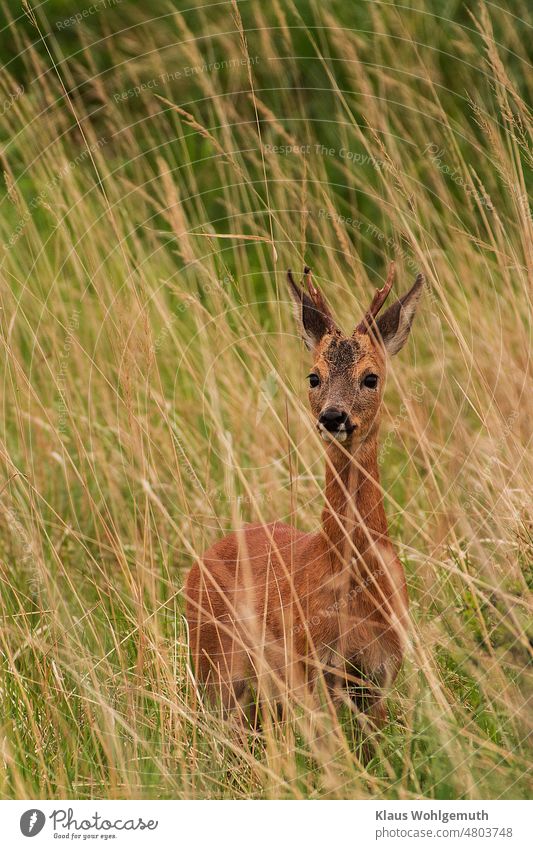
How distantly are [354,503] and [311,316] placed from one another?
39.1 inches

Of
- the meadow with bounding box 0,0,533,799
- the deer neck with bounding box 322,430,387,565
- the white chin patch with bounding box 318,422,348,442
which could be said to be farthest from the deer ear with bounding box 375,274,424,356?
the white chin patch with bounding box 318,422,348,442

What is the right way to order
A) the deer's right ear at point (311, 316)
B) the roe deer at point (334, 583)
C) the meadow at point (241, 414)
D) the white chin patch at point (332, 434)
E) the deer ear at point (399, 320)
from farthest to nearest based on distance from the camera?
the deer's right ear at point (311, 316), the deer ear at point (399, 320), the roe deer at point (334, 583), the white chin patch at point (332, 434), the meadow at point (241, 414)

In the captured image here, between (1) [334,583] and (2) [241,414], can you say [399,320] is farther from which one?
(2) [241,414]

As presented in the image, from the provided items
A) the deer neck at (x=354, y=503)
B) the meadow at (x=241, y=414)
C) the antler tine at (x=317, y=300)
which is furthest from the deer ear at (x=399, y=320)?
the deer neck at (x=354, y=503)

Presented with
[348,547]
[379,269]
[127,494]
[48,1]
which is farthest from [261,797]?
[48,1]

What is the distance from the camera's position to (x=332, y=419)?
5.14 m

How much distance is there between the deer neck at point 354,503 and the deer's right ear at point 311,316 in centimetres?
60

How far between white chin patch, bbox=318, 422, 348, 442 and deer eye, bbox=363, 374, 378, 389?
34 cm

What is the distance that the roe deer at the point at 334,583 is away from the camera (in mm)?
5289

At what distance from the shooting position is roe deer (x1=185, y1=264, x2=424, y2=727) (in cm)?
529

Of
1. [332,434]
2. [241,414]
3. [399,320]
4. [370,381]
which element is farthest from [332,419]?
[241,414]

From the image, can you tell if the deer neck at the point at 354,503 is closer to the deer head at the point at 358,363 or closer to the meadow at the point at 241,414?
the deer head at the point at 358,363
